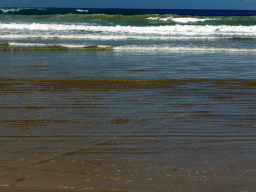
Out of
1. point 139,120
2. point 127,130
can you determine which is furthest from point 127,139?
point 139,120

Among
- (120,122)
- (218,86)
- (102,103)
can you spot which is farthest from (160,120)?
(218,86)

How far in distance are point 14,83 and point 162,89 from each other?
2.23 metres

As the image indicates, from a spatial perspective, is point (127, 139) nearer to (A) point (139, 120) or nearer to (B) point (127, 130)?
(B) point (127, 130)

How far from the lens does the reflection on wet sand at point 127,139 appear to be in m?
2.07

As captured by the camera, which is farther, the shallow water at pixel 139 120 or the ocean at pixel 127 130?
the shallow water at pixel 139 120

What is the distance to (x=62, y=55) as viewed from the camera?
9.02m

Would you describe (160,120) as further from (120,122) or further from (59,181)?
(59,181)

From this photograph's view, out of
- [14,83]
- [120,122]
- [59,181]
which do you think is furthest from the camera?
[14,83]

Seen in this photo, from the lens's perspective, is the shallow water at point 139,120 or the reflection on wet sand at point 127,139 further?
the shallow water at point 139,120

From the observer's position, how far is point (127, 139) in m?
2.79

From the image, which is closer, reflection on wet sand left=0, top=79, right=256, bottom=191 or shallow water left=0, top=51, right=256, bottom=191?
reflection on wet sand left=0, top=79, right=256, bottom=191

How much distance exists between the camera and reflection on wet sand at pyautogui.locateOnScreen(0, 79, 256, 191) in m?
2.07

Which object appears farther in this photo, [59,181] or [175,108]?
[175,108]

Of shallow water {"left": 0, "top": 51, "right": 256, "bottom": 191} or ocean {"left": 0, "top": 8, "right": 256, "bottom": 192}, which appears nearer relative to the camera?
ocean {"left": 0, "top": 8, "right": 256, "bottom": 192}
